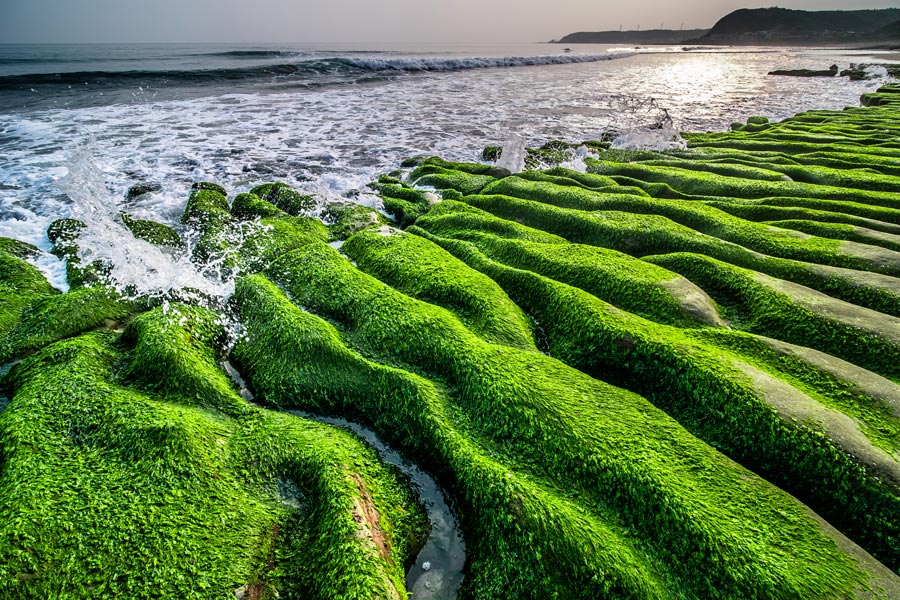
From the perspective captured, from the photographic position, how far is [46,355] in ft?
10.1

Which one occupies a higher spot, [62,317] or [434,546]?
[62,317]

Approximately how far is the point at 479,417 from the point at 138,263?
13.0 ft

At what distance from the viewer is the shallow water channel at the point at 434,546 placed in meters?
2.20

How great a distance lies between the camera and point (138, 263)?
14.7 feet

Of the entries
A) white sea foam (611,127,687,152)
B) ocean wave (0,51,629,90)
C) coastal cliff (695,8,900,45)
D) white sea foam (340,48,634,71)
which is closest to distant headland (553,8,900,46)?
coastal cliff (695,8,900,45)

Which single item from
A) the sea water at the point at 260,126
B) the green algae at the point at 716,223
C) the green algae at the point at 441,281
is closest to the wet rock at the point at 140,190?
the sea water at the point at 260,126

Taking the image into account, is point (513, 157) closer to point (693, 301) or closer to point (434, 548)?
point (693, 301)

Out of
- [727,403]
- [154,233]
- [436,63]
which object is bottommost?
[727,403]

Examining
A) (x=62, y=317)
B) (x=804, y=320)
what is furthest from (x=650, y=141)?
(x=62, y=317)

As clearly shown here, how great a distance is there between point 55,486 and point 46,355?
57.4 inches

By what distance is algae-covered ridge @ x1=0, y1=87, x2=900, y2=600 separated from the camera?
2027 millimetres

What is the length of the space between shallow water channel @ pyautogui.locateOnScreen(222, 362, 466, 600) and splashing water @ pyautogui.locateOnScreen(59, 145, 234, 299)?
8.35ft

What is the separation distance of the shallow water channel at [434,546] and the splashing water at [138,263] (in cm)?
254

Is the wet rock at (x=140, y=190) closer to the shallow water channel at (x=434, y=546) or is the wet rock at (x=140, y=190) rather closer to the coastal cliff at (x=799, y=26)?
the shallow water channel at (x=434, y=546)
